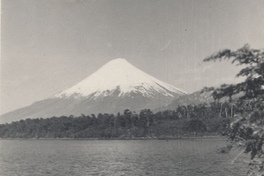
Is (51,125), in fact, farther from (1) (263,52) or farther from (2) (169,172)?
(1) (263,52)

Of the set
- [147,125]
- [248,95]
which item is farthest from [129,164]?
[147,125]

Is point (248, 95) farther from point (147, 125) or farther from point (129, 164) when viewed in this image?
point (147, 125)

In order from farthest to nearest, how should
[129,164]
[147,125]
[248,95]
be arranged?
1. [147,125]
2. [129,164]
3. [248,95]

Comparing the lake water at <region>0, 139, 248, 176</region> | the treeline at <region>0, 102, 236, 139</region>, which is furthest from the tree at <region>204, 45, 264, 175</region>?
the treeline at <region>0, 102, 236, 139</region>

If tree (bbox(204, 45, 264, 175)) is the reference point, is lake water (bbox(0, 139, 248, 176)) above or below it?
below

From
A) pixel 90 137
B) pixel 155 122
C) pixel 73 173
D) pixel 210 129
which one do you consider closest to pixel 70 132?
pixel 90 137

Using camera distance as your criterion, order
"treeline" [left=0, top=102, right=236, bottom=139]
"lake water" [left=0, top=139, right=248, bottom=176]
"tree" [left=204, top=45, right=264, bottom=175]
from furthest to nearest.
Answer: "treeline" [left=0, top=102, right=236, bottom=139] → "lake water" [left=0, top=139, right=248, bottom=176] → "tree" [left=204, top=45, right=264, bottom=175]

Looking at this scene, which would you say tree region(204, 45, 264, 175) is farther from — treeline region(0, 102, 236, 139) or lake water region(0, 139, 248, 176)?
treeline region(0, 102, 236, 139)

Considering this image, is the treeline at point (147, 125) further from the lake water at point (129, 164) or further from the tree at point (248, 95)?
the tree at point (248, 95)

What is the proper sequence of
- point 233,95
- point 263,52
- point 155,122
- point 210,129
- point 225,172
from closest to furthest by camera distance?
point 263,52, point 233,95, point 225,172, point 210,129, point 155,122
